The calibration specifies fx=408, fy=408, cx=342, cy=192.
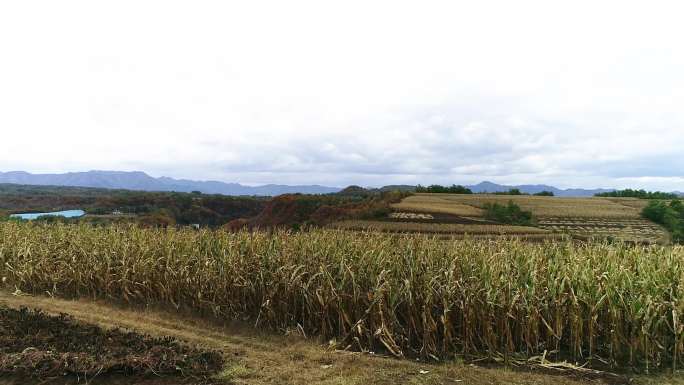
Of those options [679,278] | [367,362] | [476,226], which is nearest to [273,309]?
[367,362]

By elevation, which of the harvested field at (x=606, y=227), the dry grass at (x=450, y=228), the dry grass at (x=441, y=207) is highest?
the dry grass at (x=441, y=207)

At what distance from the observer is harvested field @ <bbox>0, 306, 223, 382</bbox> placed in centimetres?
459

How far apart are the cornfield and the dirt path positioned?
363 millimetres

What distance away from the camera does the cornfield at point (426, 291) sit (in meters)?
5.24

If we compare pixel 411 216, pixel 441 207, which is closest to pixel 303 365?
pixel 411 216

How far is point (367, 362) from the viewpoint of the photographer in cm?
503

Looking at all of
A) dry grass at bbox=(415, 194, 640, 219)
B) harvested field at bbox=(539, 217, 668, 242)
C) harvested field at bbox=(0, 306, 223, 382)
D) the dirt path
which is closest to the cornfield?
the dirt path

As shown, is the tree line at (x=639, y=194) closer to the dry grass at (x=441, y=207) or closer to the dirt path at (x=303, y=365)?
the dry grass at (x=441, y=207)

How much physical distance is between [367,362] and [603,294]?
3.22 metres

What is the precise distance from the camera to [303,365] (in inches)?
197

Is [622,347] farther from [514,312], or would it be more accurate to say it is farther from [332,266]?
[332,266]

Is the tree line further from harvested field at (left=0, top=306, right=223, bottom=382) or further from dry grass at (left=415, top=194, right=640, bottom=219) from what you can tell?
harvested field at (left=0, top=306, right=223, bottom=382)

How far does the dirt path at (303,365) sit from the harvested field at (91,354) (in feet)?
1.41

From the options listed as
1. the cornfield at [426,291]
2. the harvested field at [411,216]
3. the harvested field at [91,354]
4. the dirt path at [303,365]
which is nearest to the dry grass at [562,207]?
the harvested field at [411,216]
